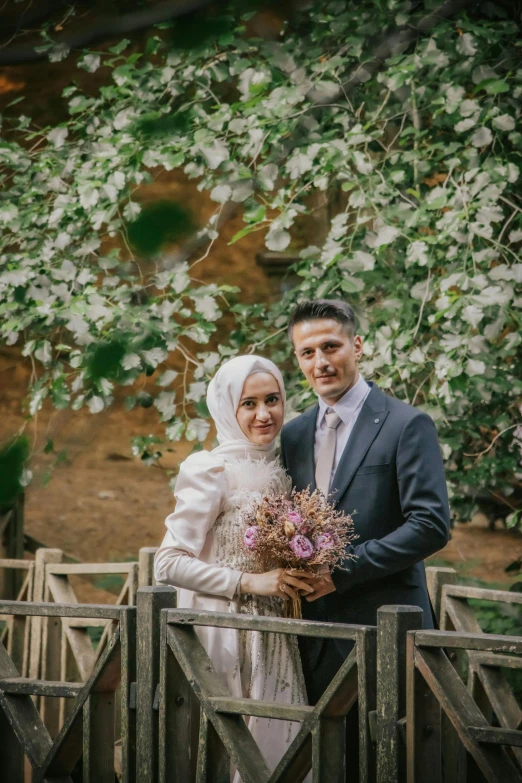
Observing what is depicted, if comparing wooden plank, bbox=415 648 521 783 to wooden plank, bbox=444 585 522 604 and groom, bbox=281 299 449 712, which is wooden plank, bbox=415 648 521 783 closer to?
groom, bbox=281 299 449 712

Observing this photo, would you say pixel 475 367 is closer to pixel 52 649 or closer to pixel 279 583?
pixel 279 583

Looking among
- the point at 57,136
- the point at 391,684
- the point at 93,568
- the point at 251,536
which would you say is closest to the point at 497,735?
the point at 391,684

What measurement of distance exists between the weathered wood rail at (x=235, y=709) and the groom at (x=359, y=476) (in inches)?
10.5

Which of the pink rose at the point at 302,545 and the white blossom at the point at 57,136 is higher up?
the white blossom at the point at 57,136

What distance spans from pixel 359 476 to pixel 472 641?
0.75 meters

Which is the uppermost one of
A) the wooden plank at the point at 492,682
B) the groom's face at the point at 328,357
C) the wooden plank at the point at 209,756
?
the groom's face at the point at 328,357

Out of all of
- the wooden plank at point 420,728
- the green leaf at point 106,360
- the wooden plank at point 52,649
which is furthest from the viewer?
the wooden plank at point 52,649

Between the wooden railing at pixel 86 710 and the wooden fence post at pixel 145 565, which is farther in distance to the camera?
the wooden fence post at pixel 145 565

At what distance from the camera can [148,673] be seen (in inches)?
88.9

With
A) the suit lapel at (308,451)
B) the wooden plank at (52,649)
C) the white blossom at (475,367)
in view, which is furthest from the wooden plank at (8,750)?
the white blossom at (475,367)

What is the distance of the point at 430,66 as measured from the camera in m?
3.93

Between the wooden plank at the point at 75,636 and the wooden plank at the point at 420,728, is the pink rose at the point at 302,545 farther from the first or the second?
the wooden plank at the point at 75,636

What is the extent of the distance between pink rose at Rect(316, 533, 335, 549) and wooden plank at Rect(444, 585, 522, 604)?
2.92 feet

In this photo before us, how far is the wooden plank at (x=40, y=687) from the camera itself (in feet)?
7.71
